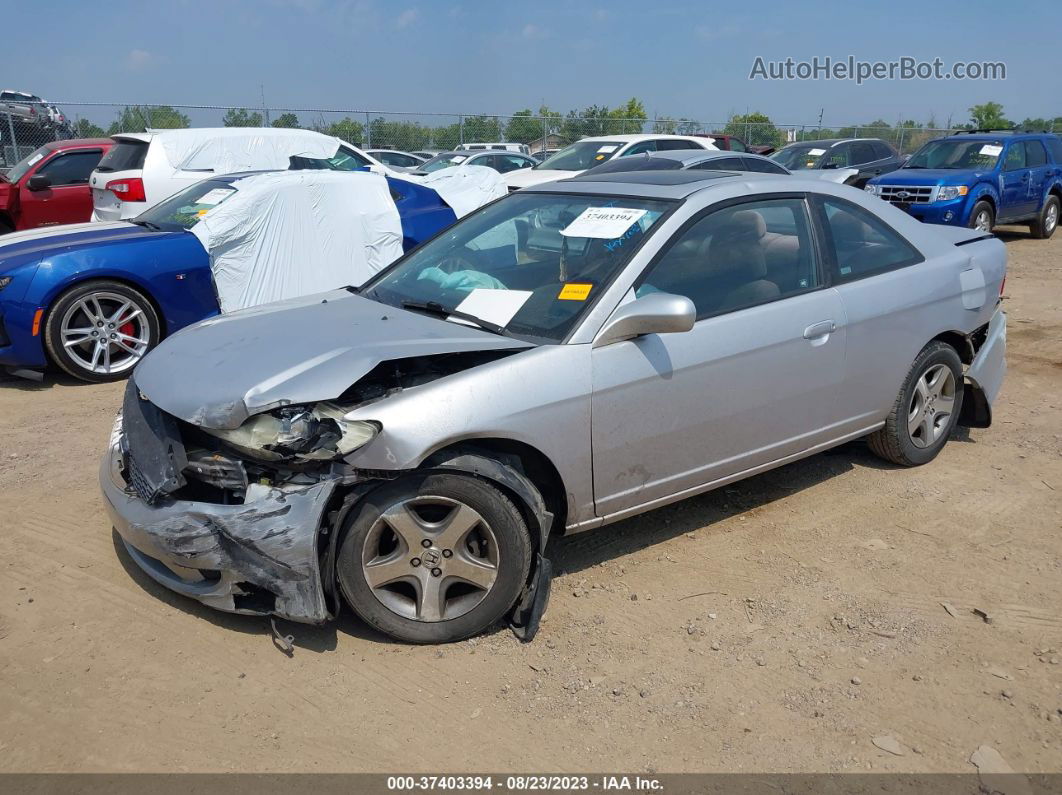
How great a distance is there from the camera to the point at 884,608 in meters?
3.69

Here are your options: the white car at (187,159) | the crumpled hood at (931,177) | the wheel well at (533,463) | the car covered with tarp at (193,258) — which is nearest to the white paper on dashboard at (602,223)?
the wheel well at (533,463)

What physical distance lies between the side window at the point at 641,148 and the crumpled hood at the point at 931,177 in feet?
11.6

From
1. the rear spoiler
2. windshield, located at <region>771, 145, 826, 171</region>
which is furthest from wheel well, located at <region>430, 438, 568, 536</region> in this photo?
windshield, located at <region>771, 145, 826, 171</region>

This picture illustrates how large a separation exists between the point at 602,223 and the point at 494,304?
0.63 meters

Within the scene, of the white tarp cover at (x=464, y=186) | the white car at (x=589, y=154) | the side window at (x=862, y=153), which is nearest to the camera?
the white tarp cover at (x=464, y=186)

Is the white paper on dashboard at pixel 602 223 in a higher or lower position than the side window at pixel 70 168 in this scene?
lower

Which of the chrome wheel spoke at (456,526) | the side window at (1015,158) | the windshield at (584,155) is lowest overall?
the chrome wheel spoke at (456,526)

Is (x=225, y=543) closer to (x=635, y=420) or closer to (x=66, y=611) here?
(x=66, y=611)

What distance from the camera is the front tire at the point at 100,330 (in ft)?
21.8

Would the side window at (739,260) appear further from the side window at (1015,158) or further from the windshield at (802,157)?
the windshield at (802,157)

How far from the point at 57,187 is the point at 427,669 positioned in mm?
10816

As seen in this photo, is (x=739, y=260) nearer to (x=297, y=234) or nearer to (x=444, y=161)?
(x=297, y=234)

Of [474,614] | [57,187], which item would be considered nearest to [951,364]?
[474,614]

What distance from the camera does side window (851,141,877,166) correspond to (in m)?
17.1
